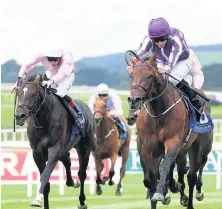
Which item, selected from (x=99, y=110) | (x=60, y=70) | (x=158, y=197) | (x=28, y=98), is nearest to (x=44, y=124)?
(x=28, y=98)

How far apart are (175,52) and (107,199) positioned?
18.8 feet

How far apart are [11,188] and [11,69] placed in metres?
16.0

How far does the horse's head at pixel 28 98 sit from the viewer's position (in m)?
11.5

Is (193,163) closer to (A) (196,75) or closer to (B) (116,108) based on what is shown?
(A) (196,75)

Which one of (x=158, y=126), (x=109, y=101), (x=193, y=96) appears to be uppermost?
(x=193, y=96)

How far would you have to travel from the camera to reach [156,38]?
11.5 metres

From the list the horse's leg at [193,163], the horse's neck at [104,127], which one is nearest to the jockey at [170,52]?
the horse's leg at [193,163]

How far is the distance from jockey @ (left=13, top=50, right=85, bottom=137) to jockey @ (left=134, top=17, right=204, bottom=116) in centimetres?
155

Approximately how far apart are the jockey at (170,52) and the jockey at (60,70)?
1.55m

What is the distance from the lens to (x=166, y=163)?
35.9ft

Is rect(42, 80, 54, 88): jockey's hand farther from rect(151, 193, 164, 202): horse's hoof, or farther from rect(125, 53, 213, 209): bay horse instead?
rect(151, 193, 164, 202): horse's hoof

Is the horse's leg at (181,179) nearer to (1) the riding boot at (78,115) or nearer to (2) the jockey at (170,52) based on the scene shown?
(2) the jockey at (170,52)

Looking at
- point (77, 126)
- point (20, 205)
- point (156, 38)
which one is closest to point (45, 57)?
point (77, 126)

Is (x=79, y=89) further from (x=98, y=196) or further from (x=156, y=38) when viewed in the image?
(x=156, y=38)
